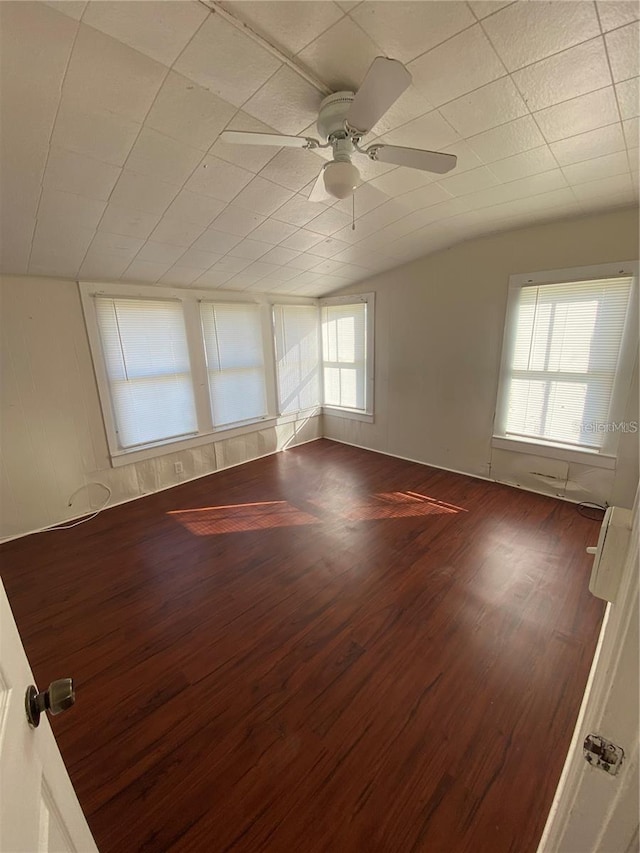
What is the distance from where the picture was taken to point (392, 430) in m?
4.59

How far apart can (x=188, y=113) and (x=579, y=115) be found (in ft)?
6.27

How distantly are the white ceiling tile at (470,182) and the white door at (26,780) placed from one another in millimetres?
2975

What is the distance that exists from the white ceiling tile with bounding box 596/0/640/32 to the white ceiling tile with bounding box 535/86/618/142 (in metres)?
0.35

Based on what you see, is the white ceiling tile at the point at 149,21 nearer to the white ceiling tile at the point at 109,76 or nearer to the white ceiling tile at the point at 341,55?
the white ceiling tile at the point at 109,76

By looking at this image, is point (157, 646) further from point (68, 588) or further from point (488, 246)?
point (488, 246)

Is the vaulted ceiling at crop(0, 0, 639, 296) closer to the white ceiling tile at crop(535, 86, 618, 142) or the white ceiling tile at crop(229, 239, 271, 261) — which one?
the white ceiling tile at crop(535, 86, 618, 142)

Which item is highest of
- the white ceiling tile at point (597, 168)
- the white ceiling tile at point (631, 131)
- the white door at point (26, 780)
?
the white ceiling tile at point (631, 131)

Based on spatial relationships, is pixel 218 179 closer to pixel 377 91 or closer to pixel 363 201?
pixel 363 201

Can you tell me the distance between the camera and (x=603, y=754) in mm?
542

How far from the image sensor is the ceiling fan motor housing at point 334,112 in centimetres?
152

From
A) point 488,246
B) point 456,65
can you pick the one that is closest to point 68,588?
point 456,65

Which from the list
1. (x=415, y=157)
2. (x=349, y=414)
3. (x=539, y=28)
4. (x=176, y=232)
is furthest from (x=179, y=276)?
(x=539, y=28)

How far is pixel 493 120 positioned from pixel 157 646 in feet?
10.8

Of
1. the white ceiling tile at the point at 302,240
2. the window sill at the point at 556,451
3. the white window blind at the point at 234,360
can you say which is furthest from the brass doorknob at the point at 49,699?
the window sill at the point at 556,451
